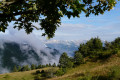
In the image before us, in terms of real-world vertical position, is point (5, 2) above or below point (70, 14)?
above

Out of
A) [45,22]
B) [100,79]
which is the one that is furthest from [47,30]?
[100,79]

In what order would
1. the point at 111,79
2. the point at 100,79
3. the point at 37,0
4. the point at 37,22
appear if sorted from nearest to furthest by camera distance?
the point at 37,0 < the point at 37,22 < the point at 111,79 < the point at 100,79

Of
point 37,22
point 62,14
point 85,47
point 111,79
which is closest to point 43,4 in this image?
point 62,14

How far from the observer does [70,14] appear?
619 cm

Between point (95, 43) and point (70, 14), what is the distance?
10235 cm

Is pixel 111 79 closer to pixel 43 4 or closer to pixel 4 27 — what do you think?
pixel 43 4

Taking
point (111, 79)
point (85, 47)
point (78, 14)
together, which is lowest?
point (111, 79)

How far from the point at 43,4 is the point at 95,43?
103m

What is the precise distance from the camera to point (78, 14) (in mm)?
6133

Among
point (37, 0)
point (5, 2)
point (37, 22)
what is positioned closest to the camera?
point (5, 2)

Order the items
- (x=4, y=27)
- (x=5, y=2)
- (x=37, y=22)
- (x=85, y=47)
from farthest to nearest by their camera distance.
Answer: (x=85, y=47) < (x=37, y=22) < (x=4, y=27) < (x=5, y=2)

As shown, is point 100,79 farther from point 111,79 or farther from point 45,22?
point 45,22

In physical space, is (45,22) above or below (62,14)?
above

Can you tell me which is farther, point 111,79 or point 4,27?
point 111,79
